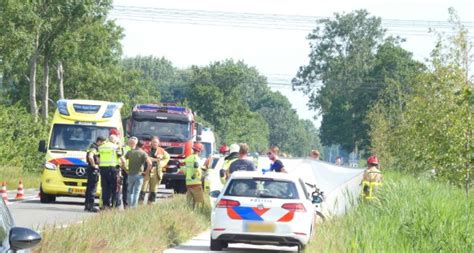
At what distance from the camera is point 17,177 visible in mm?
45500

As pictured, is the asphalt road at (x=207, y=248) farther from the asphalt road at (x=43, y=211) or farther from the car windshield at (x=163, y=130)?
the car windshield at (x=163, y=130)

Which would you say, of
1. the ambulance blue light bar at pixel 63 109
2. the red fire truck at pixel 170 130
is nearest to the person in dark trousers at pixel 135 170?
the ambulance blue light bar at pixel 63 109

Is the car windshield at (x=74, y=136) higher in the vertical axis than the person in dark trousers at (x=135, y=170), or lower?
higher

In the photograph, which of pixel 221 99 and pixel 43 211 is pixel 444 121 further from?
pixel 221 99

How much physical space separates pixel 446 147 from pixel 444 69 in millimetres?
8558

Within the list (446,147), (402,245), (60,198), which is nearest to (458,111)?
(446,147)

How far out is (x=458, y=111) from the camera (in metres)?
36.8

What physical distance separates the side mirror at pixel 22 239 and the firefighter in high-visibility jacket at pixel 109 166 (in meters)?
18.0

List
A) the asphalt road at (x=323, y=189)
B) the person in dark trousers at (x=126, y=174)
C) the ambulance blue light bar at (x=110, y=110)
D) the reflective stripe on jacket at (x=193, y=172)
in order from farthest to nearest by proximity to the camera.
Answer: the ambulance blue light bar at (x=110, y=110) → the person in dark trousers at (x=126, y=174) → the reflective stripe on jacket at (x=193, y=172) → the asphalt road at (x=323, y=189)

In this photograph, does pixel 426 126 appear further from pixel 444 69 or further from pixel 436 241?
pixel 436 241

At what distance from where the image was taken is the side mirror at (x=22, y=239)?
27.5 feet

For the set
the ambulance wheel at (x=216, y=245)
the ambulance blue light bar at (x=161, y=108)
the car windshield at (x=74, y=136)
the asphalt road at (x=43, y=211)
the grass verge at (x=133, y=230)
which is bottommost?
the asphalt road at (x=43, y=211)

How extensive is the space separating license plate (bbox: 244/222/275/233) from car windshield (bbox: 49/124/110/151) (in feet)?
43.3

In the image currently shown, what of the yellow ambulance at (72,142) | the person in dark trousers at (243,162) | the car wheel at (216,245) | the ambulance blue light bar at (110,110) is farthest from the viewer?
the ambulance blue light bar at (110,110)
